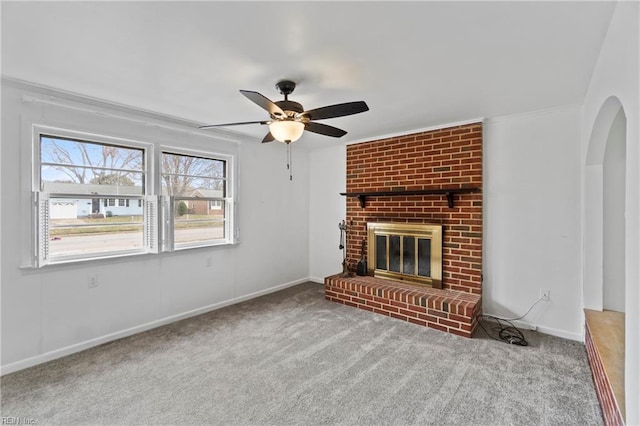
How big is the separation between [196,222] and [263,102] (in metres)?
2.33

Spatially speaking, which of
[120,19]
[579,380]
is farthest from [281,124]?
[579,380]

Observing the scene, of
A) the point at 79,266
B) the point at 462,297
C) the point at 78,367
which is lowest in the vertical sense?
the point at 78,367

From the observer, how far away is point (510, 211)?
11.2 feet

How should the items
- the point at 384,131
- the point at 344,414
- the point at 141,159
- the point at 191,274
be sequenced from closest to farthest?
the point at 344,414 < the point at 141,159 < the point at 191,274 < the point at 384,131

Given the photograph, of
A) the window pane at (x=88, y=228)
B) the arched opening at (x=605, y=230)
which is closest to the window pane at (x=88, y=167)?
the window pane at (x=88, y=228)

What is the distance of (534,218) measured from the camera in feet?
10.7

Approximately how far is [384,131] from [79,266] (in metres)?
3.79

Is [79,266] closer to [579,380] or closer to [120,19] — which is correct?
[120,19]

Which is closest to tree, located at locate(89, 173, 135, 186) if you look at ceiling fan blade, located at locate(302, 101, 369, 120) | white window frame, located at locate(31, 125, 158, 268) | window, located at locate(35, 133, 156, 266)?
window, located at locate(35, 133, 156, 266)

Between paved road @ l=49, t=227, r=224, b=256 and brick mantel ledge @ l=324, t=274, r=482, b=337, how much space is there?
2.21 metres

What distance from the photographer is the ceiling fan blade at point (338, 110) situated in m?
2.16

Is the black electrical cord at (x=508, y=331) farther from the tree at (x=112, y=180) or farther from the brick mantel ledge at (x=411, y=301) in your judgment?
the tree at (x=112, y=180)

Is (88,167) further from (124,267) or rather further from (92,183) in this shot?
(124,267)

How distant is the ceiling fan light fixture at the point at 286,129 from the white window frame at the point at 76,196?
181cm
